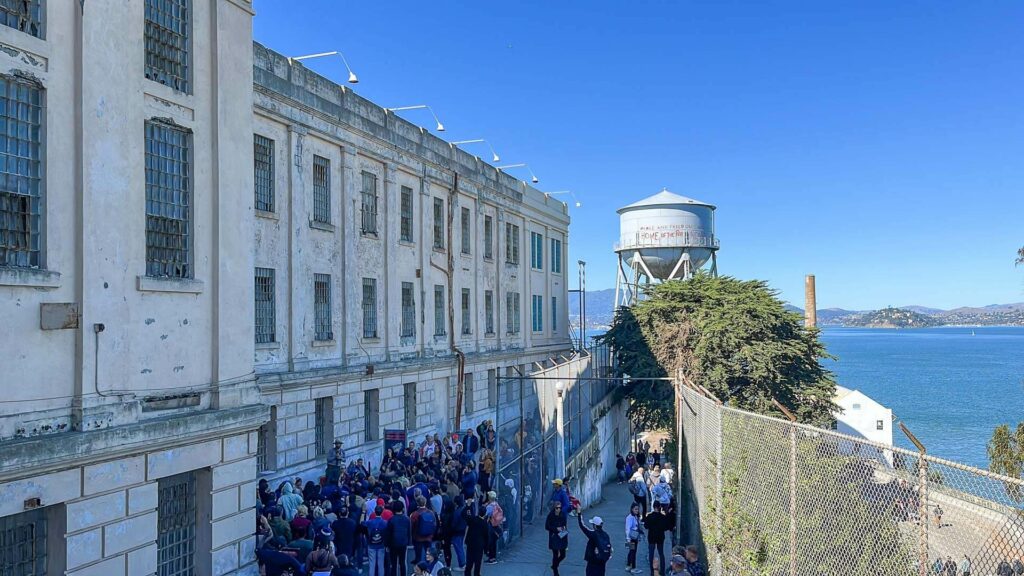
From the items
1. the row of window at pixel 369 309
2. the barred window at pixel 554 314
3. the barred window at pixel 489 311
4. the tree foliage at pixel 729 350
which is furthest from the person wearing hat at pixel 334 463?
the barred window at pixel 554 314

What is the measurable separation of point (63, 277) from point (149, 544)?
3.48 metres

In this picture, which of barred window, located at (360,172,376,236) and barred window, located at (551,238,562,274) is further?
barred window, located at (551,238,562,274)

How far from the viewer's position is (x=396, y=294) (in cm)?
2436

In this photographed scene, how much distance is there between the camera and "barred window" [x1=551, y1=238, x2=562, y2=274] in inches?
1657

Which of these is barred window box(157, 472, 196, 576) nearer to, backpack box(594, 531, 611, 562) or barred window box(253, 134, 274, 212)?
backpack box(594, 531, 611, 562)

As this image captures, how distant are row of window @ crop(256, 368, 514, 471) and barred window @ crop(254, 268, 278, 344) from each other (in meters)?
1.74

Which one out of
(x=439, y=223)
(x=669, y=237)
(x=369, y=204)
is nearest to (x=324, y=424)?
(x=369, y=204)

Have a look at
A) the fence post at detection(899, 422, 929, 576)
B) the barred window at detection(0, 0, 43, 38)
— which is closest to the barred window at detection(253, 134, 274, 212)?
the barred window at detection(0, 0, 43, 38)

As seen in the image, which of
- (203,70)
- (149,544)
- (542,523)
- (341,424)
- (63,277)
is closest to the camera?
(63,277)

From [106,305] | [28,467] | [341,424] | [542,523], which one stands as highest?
[106,305]

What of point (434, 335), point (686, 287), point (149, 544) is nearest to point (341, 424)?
point (434, 335)

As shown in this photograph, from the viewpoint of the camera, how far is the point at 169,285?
10.3 m

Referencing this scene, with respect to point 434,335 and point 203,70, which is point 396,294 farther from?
point 203,70

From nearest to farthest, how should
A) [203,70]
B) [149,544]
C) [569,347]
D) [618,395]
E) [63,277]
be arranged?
[63,277] → [149,544] → [203,70] → [618,395] → [569,347]
